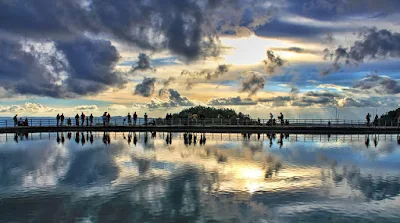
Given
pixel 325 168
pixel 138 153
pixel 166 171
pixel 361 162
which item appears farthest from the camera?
pixel 138 153

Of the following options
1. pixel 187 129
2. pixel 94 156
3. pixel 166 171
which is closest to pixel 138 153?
pixel 94 156

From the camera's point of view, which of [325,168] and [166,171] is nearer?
[166,171]

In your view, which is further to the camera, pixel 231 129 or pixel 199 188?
pixel 231 129

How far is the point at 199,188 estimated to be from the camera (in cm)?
1529

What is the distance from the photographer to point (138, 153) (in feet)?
86.3

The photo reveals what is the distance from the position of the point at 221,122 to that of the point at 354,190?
42.0 metres

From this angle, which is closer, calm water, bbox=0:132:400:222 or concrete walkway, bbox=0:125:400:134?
calm water, bbox=0:132:400:222

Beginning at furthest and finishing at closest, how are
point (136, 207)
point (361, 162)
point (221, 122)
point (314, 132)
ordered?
point (221, 122)
point (314, 132)
point (361, 162)
point (136, 207)

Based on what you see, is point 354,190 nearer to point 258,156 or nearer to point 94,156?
point 258,156

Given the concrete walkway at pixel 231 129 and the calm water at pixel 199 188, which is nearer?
the calm water at pixel 199 188

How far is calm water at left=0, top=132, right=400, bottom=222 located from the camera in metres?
11.8

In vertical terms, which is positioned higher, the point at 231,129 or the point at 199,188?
the point at 231,129

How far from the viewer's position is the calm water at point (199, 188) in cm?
1184

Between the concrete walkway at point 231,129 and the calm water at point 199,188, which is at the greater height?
the concrete walkway at point 231,129
